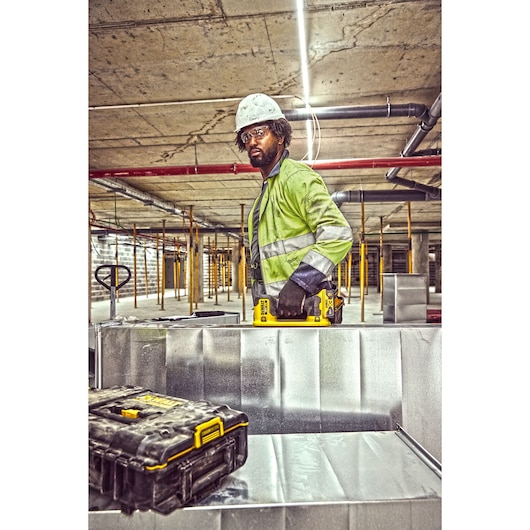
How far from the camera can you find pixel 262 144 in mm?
1942

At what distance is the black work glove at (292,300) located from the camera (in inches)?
66.9

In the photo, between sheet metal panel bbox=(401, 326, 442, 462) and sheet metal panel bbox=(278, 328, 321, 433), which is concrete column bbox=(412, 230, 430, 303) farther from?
sheet metal panel bbox=(278, 328, 321, 433)

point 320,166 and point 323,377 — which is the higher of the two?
point 320,166

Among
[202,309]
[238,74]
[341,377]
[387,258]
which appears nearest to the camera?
[341,377]

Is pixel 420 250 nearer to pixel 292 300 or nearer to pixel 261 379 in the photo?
pixel 292 300

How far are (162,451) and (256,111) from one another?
163cm

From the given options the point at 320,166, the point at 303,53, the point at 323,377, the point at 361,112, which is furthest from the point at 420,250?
the point at 323,377

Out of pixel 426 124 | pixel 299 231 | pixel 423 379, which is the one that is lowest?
pixel 423 379

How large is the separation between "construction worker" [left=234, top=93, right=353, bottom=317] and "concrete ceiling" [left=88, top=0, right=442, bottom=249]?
0.99m

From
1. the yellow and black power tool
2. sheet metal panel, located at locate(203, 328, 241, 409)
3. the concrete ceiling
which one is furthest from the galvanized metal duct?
sheet metal panel, located at locate(203, 328, 241, 409)
